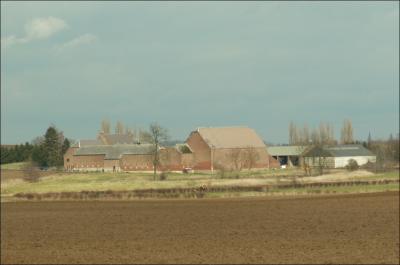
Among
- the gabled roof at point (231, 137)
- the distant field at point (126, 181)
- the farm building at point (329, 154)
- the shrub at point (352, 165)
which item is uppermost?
the gabled roof at point (231, 137)

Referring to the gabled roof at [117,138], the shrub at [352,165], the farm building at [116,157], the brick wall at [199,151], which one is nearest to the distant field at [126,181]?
the farm building at [116,157]

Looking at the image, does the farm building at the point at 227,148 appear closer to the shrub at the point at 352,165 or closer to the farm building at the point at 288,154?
the farm building at the point at 288,154

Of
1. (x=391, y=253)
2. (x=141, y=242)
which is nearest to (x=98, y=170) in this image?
(x=391, y=253)

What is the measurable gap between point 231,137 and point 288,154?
46.6 inches

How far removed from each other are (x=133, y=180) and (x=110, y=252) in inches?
1764

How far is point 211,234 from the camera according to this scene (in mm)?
57719

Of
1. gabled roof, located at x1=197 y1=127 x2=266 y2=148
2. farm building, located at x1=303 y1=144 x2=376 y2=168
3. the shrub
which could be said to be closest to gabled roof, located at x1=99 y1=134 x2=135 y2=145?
gabled roof, located at x1=197 y1=127 x2=266 y2=148

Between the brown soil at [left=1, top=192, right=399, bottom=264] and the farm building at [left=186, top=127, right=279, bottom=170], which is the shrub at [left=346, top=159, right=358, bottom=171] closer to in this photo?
the farm building at [left=186, top=127, right=279, bottom=170]

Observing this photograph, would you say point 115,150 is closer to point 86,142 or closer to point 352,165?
point 86,142

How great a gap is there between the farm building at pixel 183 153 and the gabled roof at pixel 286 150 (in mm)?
318

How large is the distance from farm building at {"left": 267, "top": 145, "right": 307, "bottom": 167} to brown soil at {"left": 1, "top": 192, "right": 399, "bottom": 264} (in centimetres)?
2428

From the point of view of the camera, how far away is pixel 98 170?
19.8 feet

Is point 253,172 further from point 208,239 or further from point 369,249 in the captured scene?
point 208,239

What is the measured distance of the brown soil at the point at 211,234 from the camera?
45.3m
